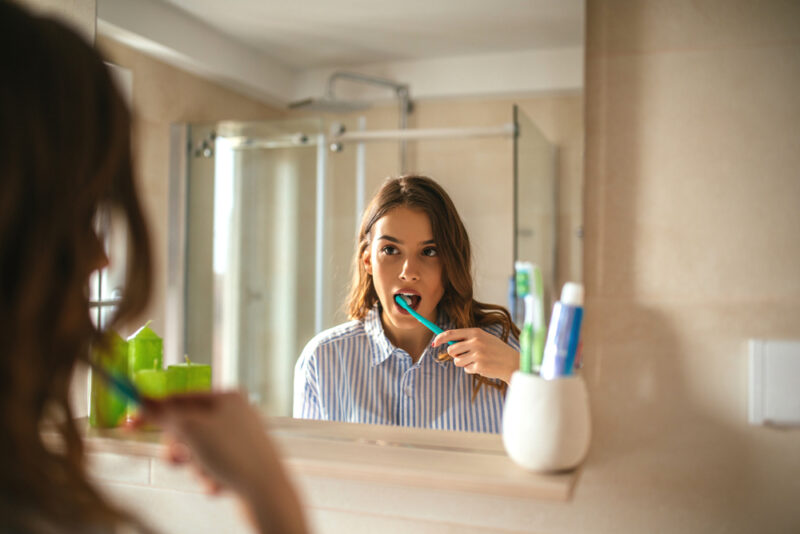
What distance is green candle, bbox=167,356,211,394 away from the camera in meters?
0.97

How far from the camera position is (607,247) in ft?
2.54

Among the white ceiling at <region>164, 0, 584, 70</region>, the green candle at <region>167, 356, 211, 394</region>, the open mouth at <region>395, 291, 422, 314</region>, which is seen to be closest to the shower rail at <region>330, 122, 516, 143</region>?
the white ceiling at <region>164, 0, 584, 70</region>

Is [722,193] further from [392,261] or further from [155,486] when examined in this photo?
[155,486]

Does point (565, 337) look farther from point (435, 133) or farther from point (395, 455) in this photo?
point (435, 133)

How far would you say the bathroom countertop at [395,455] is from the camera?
689mm

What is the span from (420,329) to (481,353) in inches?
3.5

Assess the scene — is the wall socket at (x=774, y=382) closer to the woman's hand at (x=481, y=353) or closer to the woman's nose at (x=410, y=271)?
the woman's hand at (x=481, y=353)

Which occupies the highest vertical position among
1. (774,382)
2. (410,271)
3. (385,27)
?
(385,27)

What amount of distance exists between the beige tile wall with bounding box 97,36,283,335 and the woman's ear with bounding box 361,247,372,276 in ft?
0.87

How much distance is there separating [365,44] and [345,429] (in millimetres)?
547

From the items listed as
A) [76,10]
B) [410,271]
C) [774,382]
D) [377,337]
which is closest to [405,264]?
[410,271]

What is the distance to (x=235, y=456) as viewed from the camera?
1.59 feet

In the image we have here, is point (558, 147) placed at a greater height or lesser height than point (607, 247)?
greater

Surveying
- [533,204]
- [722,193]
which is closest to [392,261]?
[533,204]
